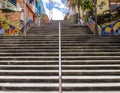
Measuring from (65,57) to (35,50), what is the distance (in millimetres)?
1504

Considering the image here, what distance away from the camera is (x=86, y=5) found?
18922 mm

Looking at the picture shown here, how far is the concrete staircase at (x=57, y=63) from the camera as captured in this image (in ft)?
24.0

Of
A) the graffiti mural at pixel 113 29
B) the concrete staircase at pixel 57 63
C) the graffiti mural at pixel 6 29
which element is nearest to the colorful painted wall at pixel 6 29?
the graffiti mural at pixel 6 29

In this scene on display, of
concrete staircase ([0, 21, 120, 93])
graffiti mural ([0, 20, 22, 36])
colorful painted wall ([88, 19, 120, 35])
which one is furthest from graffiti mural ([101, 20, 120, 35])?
graffiti mural ([0, 20, 22, 36])

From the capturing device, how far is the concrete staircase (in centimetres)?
731

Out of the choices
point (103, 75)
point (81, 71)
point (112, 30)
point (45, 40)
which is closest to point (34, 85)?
point (81, 71)

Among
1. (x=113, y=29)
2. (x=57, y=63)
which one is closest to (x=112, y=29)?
(x=113, y=29)

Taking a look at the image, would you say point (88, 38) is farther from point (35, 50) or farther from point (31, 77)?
point (31, 77)

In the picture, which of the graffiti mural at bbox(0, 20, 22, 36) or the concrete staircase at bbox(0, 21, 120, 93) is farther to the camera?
the graffiti mural at bbox(0, 20, 22, 36)

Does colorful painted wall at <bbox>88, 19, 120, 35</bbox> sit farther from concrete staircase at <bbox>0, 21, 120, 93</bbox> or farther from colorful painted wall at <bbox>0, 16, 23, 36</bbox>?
colorful painted wall at <bbox>0, 16, 23, 36</bbox>

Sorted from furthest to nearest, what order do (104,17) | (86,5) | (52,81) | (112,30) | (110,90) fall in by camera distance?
(104,17)
(86,5)
(112,30)
(52,81)
(110,90)

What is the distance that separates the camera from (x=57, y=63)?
30.1 feet

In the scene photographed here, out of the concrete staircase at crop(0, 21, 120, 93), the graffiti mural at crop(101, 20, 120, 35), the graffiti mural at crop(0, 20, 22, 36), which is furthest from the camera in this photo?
the graffiti mural at crop(101, 20, 120, 35)

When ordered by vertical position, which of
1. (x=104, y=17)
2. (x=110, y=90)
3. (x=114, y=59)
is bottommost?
(x=110, y=90)
